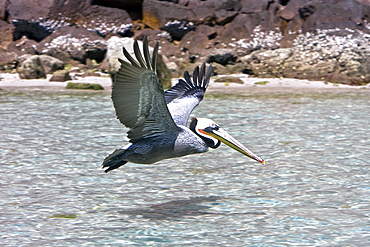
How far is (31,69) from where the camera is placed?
16.8m

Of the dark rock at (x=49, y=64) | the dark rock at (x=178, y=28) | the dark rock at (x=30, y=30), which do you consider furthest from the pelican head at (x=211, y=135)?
the dark rock at (x=30, y=30)

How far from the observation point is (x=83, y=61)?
1900 cm

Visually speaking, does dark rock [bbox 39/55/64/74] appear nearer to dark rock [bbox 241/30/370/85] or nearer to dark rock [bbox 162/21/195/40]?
dark rock [bbox 162/21/195/40]

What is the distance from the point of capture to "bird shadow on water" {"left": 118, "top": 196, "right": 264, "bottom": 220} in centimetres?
529

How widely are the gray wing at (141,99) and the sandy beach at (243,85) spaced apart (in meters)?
9.50

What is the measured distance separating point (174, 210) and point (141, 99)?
1.01 meters

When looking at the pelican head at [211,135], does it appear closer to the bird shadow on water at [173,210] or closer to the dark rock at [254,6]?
the bird shadow on water at [173,210]

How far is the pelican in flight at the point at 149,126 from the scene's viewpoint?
4926mm

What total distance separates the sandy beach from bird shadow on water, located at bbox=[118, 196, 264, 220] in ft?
30.0

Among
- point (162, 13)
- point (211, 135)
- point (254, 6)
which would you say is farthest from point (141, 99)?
point (254, 6)

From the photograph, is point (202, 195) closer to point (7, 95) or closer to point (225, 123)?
point (225, 123)

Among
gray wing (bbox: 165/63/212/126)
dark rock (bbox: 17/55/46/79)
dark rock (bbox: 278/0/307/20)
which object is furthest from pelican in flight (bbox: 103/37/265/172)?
dark rock (bbox: 278/0/307/20)

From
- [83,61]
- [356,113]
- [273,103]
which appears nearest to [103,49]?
[83,61]

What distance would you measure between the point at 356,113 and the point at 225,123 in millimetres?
2512
